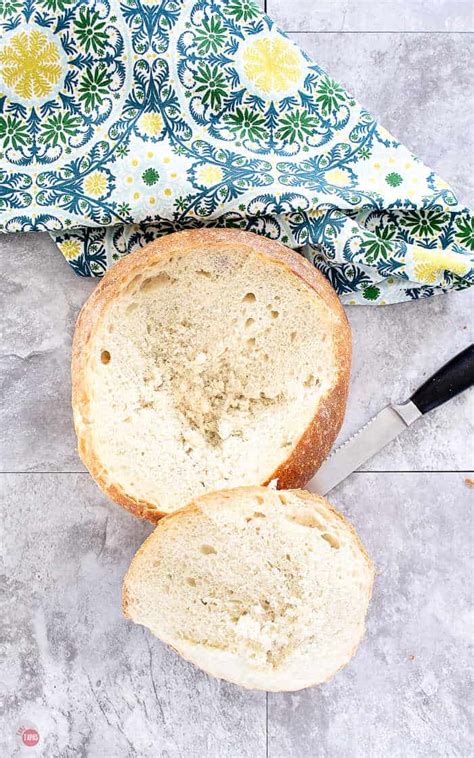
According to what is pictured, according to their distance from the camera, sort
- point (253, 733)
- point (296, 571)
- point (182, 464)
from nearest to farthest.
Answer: point (296, 571) < point (182, 464) < point (253, 733)

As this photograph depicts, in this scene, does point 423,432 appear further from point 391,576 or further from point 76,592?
point 76,592

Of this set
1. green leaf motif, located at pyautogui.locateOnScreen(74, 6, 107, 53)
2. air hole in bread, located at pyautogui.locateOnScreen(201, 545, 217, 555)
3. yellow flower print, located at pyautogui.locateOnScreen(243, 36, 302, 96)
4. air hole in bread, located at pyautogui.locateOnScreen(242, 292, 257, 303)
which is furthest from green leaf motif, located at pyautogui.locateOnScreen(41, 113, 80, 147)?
air hole in bread, located at pyautogui.locateOnScreen(201, 545, 217, 555)

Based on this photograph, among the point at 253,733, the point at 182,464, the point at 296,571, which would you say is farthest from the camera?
the point at 253,733

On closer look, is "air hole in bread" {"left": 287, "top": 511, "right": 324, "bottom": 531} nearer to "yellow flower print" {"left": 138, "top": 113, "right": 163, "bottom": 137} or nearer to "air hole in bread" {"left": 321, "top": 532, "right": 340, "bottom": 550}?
"air hole in bread" {"left": 321, "top": 532, "right": 340, "bottom": 550}

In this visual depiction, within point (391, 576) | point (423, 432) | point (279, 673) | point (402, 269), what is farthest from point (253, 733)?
point (402, 269)

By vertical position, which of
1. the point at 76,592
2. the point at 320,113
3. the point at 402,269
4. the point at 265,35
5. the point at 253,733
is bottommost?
the point at 253,733

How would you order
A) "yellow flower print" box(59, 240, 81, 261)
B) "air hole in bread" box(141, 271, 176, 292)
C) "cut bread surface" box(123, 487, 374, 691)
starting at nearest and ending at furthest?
"cut bread surface" box(123, 487, 374, 691) → "air hole in bread" box(141, 271, 176, 292) → "yellow flower print" box(59, 240, 81, 261)
